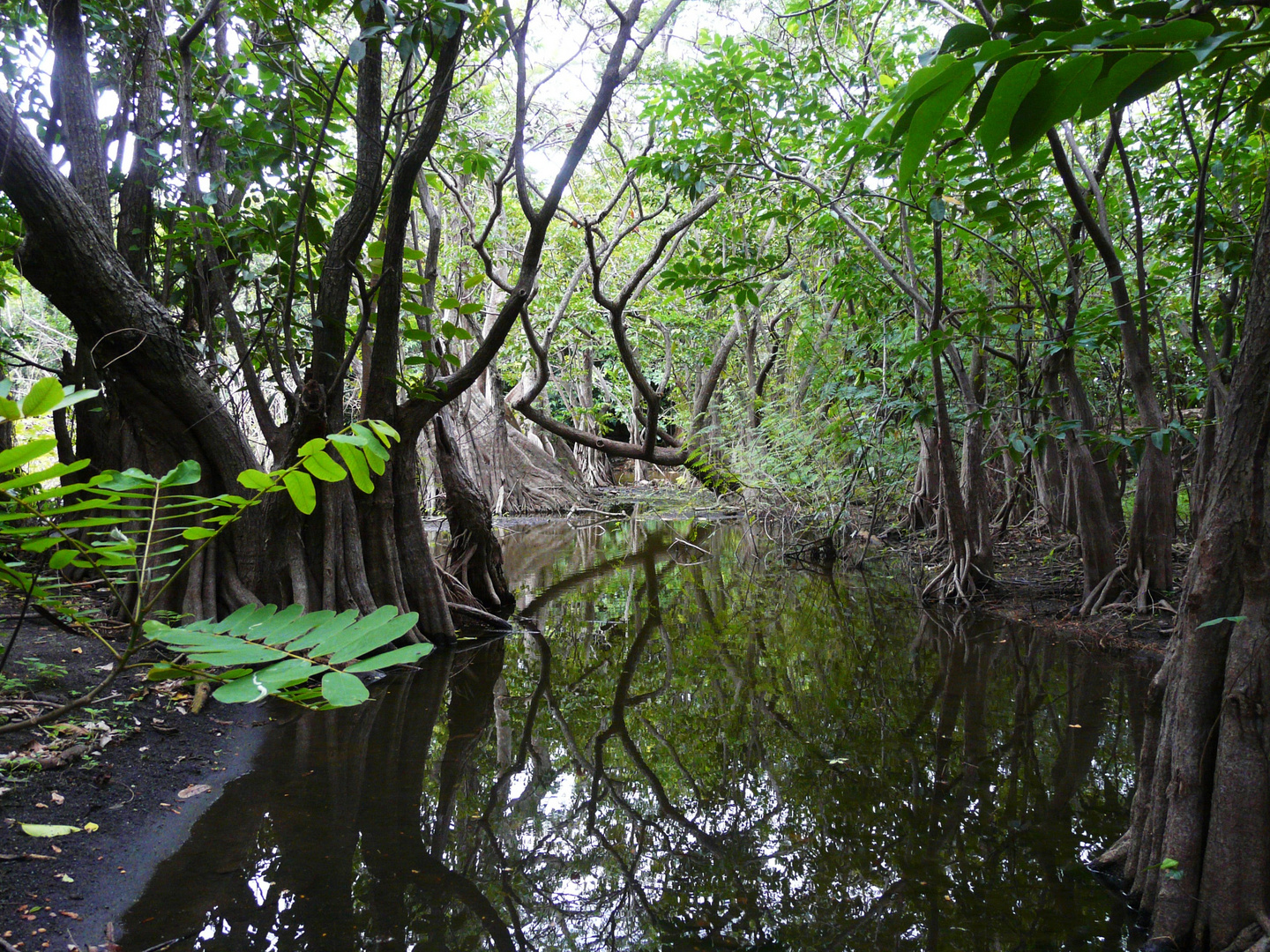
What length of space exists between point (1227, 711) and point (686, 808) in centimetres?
205

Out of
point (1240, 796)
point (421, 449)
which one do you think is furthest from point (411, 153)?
point (421, 449)

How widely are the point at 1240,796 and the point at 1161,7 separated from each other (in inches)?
79.1

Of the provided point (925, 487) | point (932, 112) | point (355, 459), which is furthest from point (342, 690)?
point (925, 487)

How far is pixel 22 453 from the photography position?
99cm

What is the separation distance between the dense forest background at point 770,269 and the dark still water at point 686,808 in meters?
0.65

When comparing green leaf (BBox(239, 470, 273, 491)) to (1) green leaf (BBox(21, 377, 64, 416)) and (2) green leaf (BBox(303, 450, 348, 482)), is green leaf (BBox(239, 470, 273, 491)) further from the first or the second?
(1) green leaf (BBox(21, 377, 64, 416))

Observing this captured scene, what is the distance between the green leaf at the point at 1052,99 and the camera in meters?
0.97

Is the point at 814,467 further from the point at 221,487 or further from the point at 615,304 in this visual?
the point at 221,487

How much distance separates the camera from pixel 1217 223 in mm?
5086

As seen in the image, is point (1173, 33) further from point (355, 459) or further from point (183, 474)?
point (183, 474)

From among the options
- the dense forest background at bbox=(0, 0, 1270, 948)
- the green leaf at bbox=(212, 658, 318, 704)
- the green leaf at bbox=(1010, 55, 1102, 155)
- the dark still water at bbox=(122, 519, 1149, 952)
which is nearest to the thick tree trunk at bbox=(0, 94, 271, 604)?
the dense forest background at bbox=(0, 0, 1270, 948)

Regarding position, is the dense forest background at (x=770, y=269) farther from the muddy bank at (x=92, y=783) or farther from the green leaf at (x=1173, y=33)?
the muddy bank at (x=92, y=783)

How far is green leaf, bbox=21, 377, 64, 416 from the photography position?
3.19ft

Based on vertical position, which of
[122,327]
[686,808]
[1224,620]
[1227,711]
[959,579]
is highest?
[122,327]
